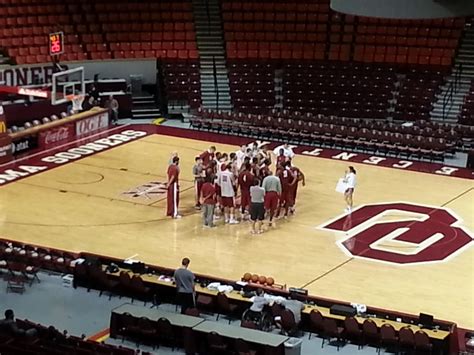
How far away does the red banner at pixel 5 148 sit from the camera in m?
24.6

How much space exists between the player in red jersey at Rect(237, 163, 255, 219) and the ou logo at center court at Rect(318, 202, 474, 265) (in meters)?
1.82

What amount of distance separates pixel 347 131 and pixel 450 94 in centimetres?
485

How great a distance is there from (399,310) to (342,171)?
9.18m

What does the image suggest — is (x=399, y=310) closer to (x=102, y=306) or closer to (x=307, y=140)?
(x=102, y=306)

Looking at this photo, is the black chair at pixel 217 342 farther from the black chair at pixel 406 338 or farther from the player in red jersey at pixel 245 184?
the player in red jersey at pixel 245 184

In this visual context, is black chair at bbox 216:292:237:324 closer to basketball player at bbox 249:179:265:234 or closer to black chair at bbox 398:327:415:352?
black chair at bbox 398:327:415:352

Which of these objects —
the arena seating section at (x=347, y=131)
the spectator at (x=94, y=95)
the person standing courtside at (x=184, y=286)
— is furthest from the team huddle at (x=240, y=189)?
the spectator at (x=94, y=95)

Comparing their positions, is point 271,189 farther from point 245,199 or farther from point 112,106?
point 112,106

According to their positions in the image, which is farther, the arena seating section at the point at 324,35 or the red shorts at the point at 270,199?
the arena seating section at the point at 324,35

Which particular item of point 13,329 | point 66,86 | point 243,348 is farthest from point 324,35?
point 13,329

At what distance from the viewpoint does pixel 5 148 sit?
81.2 ft

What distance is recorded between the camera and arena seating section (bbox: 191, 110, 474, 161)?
86.4 feet

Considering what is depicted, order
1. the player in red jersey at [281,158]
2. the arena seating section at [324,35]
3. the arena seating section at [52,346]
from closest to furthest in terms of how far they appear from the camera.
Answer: the arena seating section at [52,346], the player in red jersey at [281,158], the arena seating section at [324,35]

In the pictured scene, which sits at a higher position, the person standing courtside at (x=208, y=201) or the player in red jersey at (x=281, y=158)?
the player in red jersey at (x=281, y=158)
